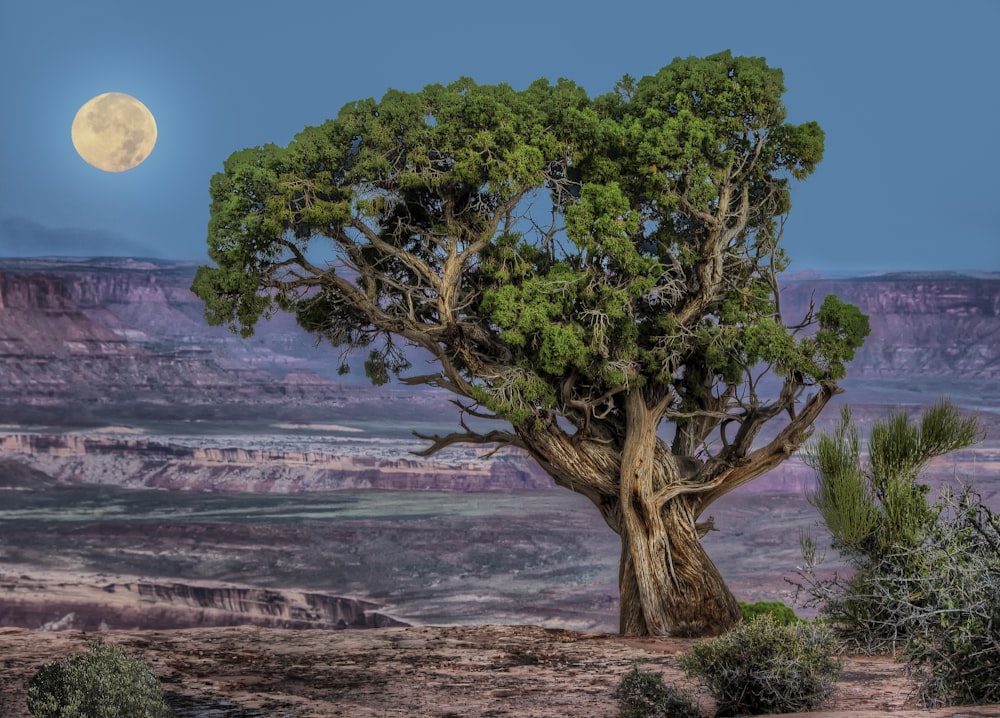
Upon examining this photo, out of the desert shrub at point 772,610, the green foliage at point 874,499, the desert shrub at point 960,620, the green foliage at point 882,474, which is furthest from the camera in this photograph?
the desert shrub at point 772,610

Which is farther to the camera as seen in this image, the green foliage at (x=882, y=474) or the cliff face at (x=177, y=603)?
the cliff face at (x=177, y=603)

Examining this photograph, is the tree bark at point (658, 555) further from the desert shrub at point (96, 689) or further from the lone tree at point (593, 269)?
the desert shrub at point (96, 689)

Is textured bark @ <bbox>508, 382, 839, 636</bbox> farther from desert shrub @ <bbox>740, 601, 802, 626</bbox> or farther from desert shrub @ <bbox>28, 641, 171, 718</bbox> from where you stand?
desert shrub @ <bbox>28, 641, 171, 718</bbox>

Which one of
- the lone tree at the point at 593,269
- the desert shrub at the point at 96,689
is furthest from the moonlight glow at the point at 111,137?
the desert shrub at the point at 96,689

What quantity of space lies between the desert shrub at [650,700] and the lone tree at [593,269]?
5342mm

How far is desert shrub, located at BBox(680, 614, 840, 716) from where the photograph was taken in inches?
369

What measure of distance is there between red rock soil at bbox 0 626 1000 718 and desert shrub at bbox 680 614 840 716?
13.6 inches

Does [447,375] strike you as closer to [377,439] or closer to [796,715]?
[796,715]

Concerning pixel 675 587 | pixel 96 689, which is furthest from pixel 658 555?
pixel 96 689

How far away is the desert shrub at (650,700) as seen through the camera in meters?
Answer: 9.39

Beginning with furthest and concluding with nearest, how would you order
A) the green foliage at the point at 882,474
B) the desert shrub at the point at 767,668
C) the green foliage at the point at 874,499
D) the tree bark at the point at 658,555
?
the tree bark at the point at 658,555 → the green foliage at the point at 882,474 → the green foliage at the point at 874,499 → the desert shrub at the point at 767,668

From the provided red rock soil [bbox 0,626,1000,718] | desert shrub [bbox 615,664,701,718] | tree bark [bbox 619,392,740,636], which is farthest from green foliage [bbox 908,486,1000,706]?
tree bark [bbox 619,392,740,636]

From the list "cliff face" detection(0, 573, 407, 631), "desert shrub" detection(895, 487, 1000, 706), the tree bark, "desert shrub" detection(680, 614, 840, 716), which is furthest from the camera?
"cliff face" detection(0, 573, 407, 631)

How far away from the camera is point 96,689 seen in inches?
335
